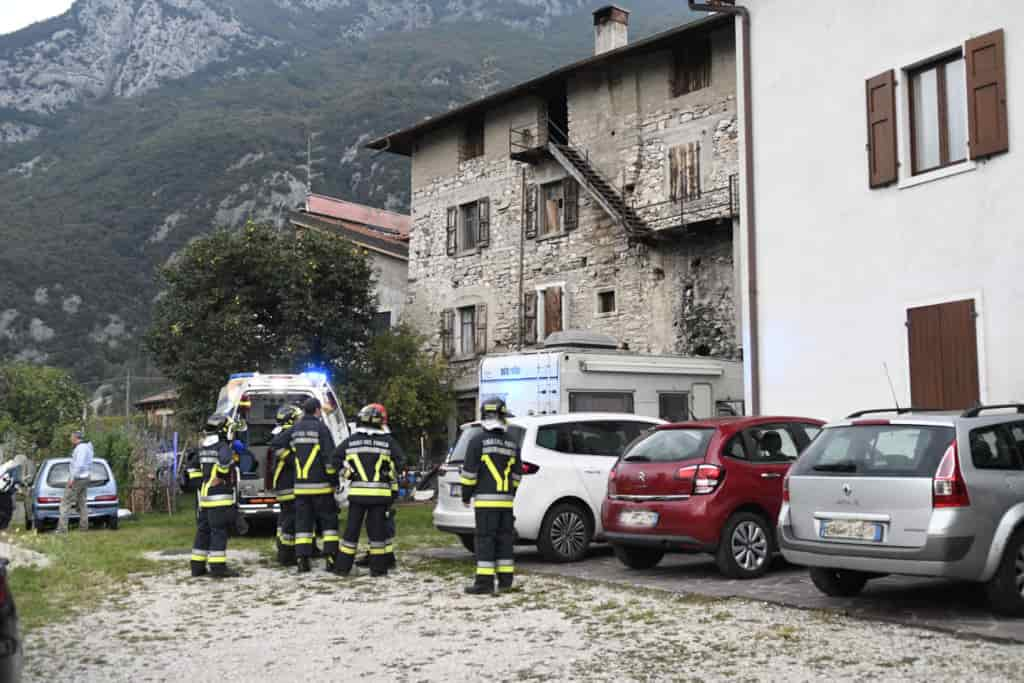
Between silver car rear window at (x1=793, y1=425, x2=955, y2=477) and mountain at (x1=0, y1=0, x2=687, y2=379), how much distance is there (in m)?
42.4

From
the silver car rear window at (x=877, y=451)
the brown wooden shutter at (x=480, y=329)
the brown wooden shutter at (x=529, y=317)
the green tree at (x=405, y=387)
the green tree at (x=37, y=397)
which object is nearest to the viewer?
the silver car rear window at (x=877, y=451)

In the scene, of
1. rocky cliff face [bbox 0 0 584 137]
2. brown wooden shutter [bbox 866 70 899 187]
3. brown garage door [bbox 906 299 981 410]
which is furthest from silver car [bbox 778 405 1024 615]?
rocky cliff face [bbox 0 0 584 137]

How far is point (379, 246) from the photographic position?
37.0 m

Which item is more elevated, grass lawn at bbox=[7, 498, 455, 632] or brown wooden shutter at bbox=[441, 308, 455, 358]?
brown wooden shutter at bbox=[441, 308, 455, 358]

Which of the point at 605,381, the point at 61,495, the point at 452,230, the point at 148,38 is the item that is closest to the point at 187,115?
the point at 148,38

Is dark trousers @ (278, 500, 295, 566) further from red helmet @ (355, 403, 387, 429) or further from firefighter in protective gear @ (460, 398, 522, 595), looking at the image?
firefighter in protective gear @ (460, 398, 522, 595)

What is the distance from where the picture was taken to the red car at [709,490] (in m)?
10.5

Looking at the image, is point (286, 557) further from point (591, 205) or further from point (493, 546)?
point (591, 205)

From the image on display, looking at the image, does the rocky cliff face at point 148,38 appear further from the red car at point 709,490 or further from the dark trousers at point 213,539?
the red car at point 709,490

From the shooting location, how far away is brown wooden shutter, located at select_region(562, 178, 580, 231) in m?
28.9

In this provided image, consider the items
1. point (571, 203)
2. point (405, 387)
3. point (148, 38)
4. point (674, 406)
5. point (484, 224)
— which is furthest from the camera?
point (148, 38)

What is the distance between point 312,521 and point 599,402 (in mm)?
6728

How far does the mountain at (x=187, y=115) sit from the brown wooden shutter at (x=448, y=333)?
19.7m

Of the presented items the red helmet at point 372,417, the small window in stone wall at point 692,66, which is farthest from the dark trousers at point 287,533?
the small window in stone wall at point 692,66
